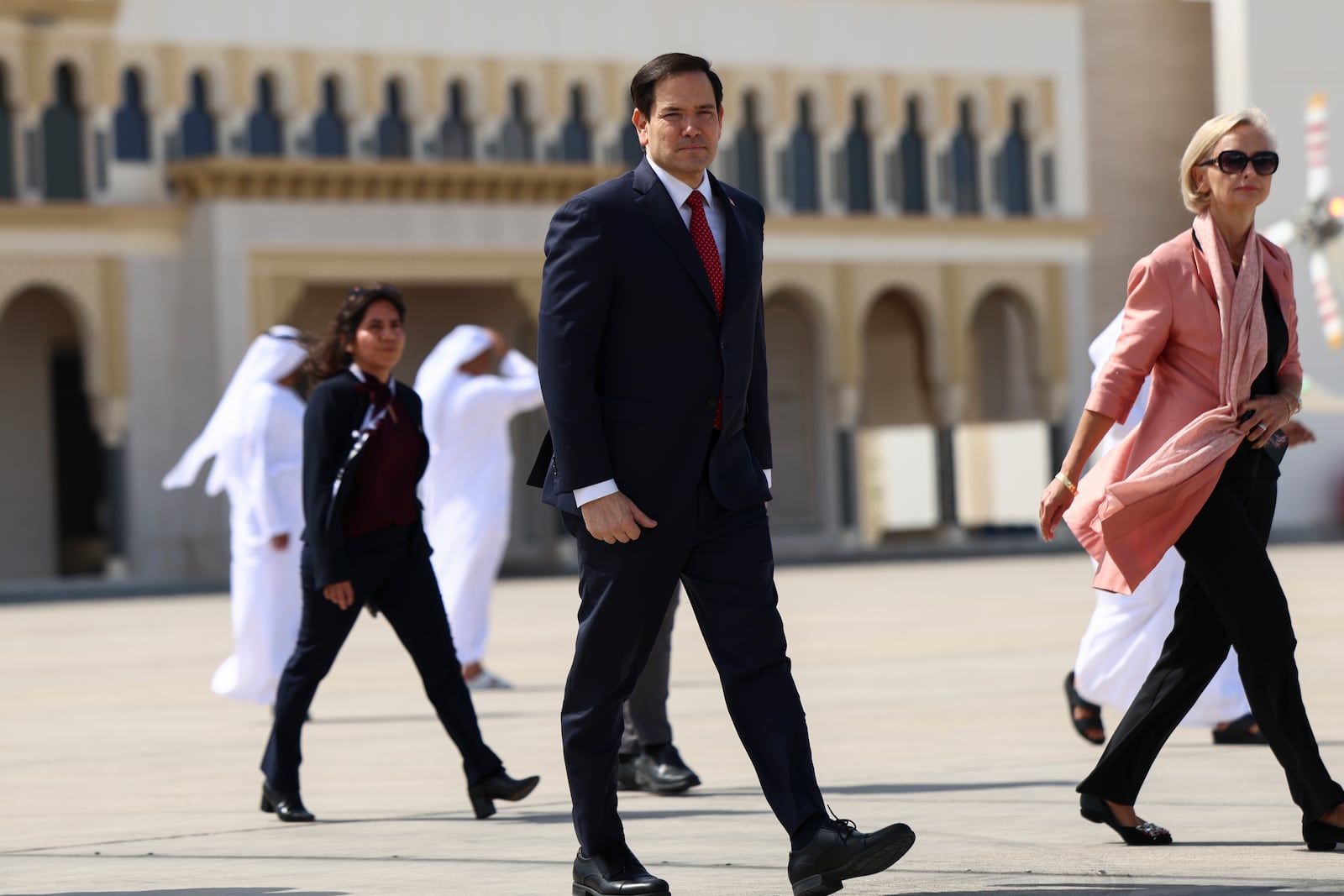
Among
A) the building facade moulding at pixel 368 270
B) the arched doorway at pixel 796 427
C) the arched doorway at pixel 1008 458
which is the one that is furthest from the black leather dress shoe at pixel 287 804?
the arched doorway at pixel 796 427

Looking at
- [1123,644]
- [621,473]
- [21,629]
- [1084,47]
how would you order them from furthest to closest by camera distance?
[1084,47] → [21,629] → [1123,644] → [621,473]

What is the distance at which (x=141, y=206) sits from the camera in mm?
32406

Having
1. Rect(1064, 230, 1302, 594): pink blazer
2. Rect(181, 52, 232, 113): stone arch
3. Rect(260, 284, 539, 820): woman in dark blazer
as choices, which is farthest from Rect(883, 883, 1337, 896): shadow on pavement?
Rect(181, 52, 232, 113): stone arch

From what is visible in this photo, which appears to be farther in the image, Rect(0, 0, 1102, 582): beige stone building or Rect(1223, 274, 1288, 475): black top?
Rect(0, 0, 1102, 582): beige stone building

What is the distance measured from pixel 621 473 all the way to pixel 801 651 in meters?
9.25

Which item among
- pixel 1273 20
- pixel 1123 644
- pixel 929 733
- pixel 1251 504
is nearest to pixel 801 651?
pixel 929 733

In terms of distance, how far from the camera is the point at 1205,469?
5633 mm

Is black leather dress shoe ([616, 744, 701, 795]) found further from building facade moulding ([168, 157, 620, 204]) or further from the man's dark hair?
building facade moulding ([168, 157, 620, 204])

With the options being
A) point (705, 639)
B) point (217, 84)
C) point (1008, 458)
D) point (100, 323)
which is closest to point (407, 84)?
point (217, 84)

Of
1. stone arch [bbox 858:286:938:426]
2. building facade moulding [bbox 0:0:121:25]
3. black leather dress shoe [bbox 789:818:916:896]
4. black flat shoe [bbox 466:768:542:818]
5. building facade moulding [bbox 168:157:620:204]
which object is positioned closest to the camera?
black leather dress shoe [bbox 789:818:916:896]

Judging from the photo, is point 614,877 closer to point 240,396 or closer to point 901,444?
point 240,396

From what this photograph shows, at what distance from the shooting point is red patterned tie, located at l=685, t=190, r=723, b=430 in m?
5.25

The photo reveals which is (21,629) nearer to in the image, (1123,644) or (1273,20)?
(1123,644)

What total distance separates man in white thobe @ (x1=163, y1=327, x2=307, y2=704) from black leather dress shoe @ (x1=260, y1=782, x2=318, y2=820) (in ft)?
9.48
